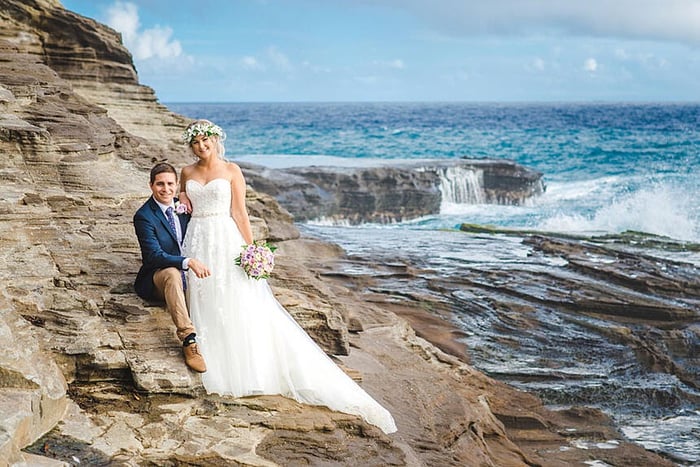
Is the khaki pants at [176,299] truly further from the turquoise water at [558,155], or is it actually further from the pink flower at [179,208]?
the turquoise water at [558,155]

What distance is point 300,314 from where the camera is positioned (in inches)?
303

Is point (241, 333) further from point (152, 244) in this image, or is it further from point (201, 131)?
point (201, 131)

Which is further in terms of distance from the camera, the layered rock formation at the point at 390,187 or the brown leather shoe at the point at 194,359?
the layered rock formation at the point at 390,187

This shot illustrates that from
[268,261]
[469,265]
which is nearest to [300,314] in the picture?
[268,261]

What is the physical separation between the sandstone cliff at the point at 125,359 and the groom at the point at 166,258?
0.15 meters

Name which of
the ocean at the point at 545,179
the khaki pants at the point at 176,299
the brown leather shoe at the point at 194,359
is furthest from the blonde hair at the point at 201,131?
the ocean at the point at 545,179

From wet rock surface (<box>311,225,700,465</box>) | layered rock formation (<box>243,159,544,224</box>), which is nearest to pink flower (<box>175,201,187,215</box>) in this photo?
wet rock surface (<box>311,225,700,465</box>)

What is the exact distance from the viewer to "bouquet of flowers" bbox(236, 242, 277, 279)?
629 cm

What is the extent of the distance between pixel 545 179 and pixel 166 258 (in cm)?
3836

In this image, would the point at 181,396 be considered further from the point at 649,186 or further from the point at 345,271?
the point at 649,186

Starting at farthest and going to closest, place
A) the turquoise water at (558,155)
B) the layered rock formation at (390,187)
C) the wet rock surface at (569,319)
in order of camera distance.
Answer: the turquoise water at (558,155)
the layered rock formation at (390,187)
the wet rock surface at (569,319)

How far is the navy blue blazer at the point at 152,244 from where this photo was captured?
20.6 ft

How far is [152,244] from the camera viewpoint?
6309mm

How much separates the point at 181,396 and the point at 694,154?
5251 cm
